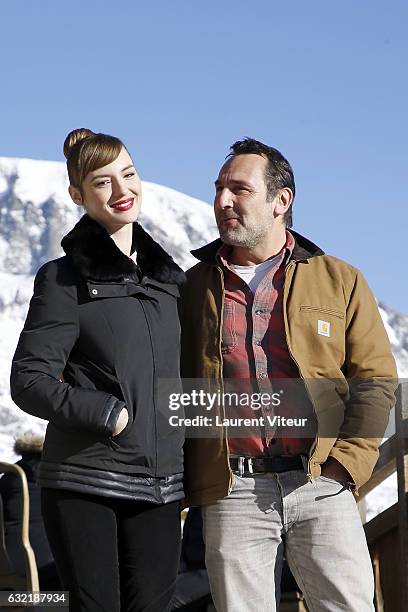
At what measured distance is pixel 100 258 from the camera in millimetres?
3086

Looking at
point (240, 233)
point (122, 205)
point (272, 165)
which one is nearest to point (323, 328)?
point (240, 233)

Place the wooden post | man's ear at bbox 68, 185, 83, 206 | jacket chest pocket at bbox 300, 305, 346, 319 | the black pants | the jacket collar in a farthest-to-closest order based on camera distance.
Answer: the wooden post → the jacket collar → jacket chest pocket at bbox 300, 305, 346, 319 → man's ear at bbox 68, 185, 83, 206 → the black pants

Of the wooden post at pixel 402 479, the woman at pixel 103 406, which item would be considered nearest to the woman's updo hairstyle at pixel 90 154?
the woman at pixel 103 406

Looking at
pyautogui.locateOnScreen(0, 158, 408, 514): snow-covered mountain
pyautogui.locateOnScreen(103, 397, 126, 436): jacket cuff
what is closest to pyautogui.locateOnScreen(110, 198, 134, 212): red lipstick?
pyautogui.locateOnScreen(103, 397, 126, 436): jacket cuff

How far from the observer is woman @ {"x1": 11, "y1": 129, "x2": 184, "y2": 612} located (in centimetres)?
291

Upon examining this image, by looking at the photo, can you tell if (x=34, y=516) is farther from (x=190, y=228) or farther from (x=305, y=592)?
(x=190, y=228)

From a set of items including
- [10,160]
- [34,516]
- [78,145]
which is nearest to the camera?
[78,145]

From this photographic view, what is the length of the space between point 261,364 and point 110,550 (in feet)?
2.42

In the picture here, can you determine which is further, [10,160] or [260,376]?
[10,160]

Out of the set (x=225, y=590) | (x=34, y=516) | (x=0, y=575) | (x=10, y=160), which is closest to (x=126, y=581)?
(x=225, y=590)

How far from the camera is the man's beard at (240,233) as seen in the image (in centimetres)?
345

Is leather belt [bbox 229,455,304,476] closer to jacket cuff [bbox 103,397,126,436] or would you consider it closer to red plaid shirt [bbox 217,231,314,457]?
red plaid shirt [bbox 217,231,314,457]

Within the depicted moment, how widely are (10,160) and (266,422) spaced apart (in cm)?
Result: 13148

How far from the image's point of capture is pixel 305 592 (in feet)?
11.0
